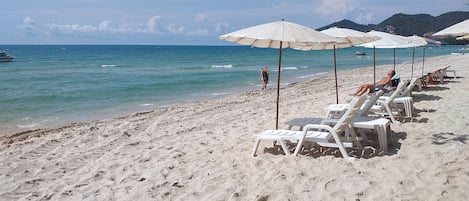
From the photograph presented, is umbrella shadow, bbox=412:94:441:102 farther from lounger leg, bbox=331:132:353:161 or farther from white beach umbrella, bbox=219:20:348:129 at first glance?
lounger leg, bbox=331:132:353:161

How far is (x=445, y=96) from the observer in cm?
1041

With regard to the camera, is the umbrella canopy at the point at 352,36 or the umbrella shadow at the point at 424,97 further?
the umbrella shadow at the point at 424,97

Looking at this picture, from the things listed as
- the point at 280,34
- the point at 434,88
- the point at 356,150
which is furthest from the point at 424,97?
the point at 280,34

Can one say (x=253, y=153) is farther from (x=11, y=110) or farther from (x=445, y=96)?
(x=11, y=110)

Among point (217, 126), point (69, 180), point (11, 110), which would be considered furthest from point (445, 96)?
point (11, 110)

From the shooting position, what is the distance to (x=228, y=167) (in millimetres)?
5164

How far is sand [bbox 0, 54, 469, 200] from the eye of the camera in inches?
165

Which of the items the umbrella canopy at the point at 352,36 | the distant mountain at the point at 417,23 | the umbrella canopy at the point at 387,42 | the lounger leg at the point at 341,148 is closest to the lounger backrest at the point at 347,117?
the lounger leg at the point at 341,148

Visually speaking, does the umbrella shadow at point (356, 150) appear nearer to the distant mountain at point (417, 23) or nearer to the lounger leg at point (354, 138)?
the lounger leg at point (354, 138)

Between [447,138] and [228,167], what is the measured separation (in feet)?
10.6

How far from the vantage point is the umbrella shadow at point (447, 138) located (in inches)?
221

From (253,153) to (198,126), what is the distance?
3211 mm

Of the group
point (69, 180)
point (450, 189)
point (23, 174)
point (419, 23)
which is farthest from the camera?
point (419, 23)

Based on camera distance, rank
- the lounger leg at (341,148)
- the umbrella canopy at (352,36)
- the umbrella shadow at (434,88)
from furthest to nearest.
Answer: the umbrella shadow at (434,88) < the umbrella canopy at (352,36) < the lounger leg at (341,148)
